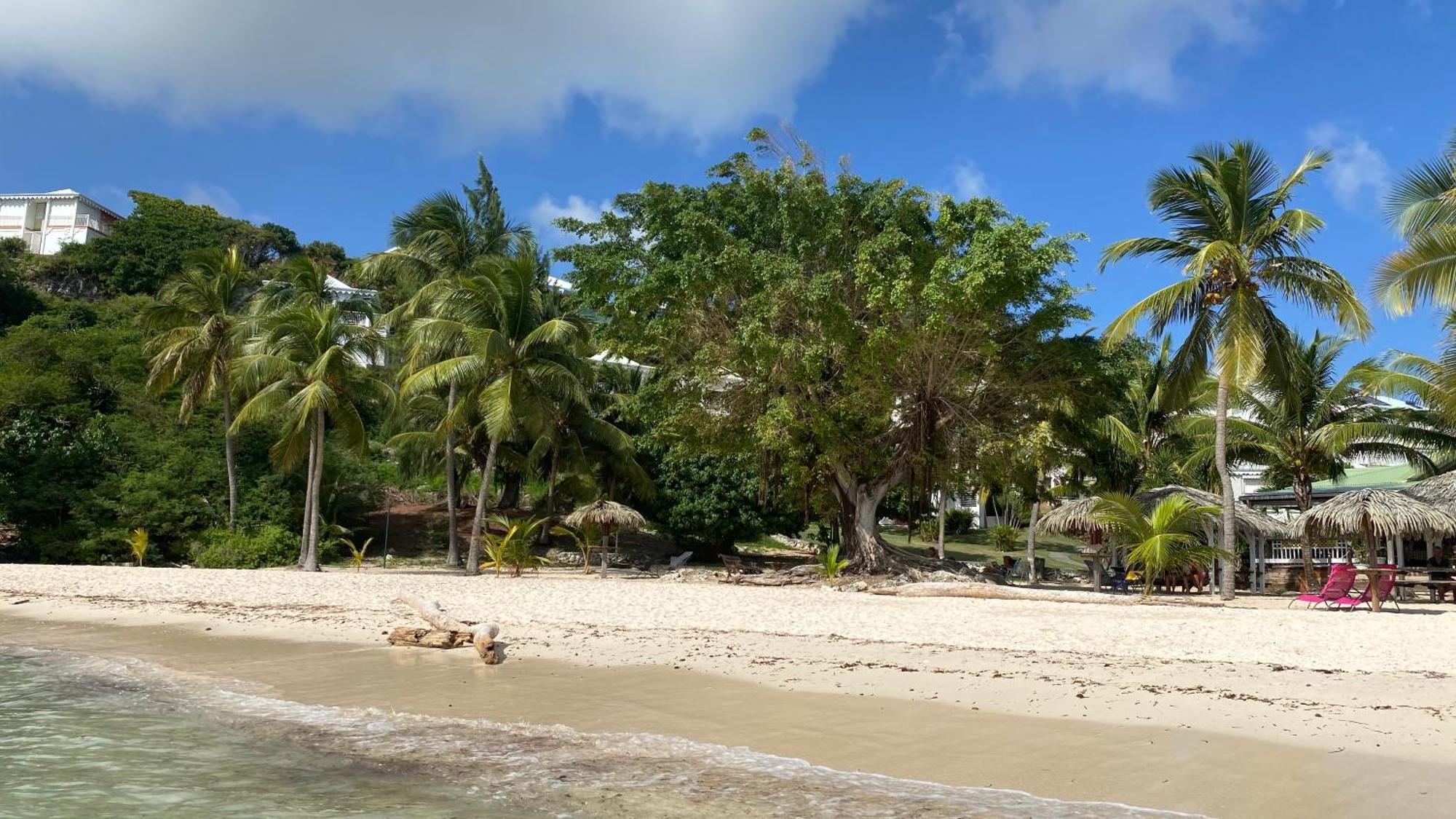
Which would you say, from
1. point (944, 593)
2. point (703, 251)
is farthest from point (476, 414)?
point (944, 593)

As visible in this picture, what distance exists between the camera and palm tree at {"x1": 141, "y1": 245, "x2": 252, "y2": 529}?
24.5 meters

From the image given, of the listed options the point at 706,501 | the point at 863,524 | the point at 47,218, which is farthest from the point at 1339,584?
the point at 47,218

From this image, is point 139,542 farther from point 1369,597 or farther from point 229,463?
point 1369,597

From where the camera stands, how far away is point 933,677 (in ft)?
29.0

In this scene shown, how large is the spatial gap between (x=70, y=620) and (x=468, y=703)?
10.3 metres

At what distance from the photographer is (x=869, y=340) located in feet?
58.7

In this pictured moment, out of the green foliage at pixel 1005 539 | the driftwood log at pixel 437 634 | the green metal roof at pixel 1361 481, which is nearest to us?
the driftwood log at pixel 437 634

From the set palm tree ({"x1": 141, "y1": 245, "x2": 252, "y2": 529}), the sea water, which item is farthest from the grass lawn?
the sea water

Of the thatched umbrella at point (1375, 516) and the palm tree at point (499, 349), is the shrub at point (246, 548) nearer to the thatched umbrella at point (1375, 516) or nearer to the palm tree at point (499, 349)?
the palm tree at point (499, 349)

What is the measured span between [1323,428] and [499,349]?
806 inches

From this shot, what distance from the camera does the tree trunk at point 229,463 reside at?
2456 centimetres

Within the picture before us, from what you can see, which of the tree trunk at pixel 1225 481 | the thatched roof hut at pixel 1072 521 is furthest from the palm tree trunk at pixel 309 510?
the tree trunk at pixel 1225 481

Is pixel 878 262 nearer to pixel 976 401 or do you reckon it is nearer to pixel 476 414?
pixel 976 401

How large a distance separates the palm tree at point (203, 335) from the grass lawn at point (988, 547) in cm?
2250
